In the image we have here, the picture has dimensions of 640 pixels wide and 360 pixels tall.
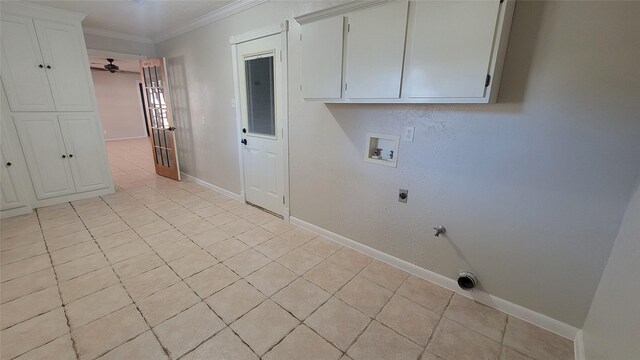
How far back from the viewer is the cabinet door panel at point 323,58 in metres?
2.02

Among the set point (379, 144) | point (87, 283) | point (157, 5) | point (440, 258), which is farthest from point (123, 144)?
point (440, 258)

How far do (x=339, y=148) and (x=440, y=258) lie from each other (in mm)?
1283

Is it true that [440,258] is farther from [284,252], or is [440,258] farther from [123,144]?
[123,144]

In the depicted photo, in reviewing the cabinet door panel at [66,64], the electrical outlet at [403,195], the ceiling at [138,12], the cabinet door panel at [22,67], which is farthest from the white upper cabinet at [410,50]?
the cabinet door panel at [22,67]

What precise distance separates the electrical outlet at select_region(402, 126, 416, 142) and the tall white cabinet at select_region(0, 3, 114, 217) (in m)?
4.33

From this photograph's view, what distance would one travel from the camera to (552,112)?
57.7 inches

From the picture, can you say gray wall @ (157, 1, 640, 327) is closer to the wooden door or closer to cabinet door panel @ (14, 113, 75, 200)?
the wooden door

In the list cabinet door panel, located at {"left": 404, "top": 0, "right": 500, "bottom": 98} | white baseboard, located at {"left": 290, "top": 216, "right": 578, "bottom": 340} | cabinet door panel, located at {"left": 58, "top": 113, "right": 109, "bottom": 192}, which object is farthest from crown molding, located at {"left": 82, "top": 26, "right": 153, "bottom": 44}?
cabinet door panel, located at {"left": 404, "top": 0, "right": 500, "bottom": 98}

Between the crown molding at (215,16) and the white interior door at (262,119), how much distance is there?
378 millimetres

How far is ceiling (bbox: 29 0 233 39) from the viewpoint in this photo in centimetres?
301

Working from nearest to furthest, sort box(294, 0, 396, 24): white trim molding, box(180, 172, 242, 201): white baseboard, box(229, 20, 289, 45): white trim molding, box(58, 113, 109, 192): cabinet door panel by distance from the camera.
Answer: box(294, 0, 396, 24): white trim molding < box(229, 20, 289, 45): white trim molding < box(58, 113, 109, 192): cabinet door panel < box(180, 172, 242, 201): white baseboard

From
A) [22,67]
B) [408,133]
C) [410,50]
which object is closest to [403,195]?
[408,133]

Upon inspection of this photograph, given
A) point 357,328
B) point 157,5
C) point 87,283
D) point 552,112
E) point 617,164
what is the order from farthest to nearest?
point 157,5 < point 87,283 < point 357,328 < point 552,112 < point 617,164

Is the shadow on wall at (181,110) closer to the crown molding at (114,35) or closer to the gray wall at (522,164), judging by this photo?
the crown molding at (114,35)
